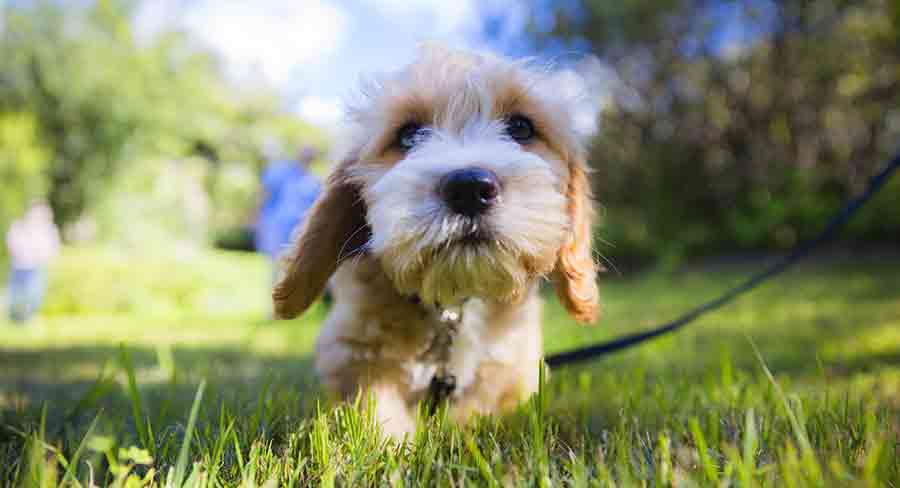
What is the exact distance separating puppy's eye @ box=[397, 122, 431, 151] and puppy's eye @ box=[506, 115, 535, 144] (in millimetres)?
344

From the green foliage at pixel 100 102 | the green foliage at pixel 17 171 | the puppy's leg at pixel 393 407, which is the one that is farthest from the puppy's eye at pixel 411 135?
the green foliage at pixel 100 102

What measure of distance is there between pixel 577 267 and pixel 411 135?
85 cm

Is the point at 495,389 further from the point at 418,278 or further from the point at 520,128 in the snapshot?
the point at 520,128

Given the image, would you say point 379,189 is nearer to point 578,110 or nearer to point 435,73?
point 435,73

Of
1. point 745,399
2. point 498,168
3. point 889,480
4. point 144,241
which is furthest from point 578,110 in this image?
point 144,241

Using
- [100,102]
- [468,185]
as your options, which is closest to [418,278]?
[468,185]

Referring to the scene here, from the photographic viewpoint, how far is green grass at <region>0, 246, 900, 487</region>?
4.75ft

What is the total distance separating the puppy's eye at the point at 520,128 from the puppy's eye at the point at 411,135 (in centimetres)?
34

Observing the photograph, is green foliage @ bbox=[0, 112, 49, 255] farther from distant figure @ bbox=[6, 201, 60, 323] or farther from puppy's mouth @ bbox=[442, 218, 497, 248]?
puppy's mouth @ bbox=[442, 218, 497, 248]

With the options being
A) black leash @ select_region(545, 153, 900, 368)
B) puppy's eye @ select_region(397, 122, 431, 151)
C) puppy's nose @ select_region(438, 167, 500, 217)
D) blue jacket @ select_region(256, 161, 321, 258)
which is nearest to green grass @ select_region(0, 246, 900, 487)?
black leash @ select_region(545, 153, 900, 368)

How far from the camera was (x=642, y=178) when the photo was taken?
1284 cm

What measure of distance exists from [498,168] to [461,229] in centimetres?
25

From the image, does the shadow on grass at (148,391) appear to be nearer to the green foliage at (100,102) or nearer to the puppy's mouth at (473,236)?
the puppy's mouth at (473,236)

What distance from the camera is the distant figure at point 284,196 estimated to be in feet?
26.8
